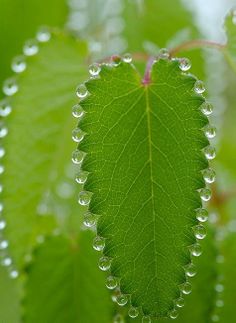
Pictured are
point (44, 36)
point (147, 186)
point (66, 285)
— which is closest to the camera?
point (147, 186)

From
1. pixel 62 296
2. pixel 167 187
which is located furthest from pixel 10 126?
pixel 167 187

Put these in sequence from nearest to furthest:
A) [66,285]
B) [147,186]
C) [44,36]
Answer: [147,186] → [66,285] → [44,36]

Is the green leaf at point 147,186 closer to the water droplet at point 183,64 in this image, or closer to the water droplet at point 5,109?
the water droplet at point 183,64

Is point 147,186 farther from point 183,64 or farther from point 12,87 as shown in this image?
point 12,87

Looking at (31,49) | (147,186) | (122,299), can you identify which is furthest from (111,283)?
(31,49)

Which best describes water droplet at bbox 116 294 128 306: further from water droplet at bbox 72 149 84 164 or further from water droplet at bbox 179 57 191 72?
water droplet at bbox 179 57 191 72

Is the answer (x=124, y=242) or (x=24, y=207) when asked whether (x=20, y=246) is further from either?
(x=124, y=242)
